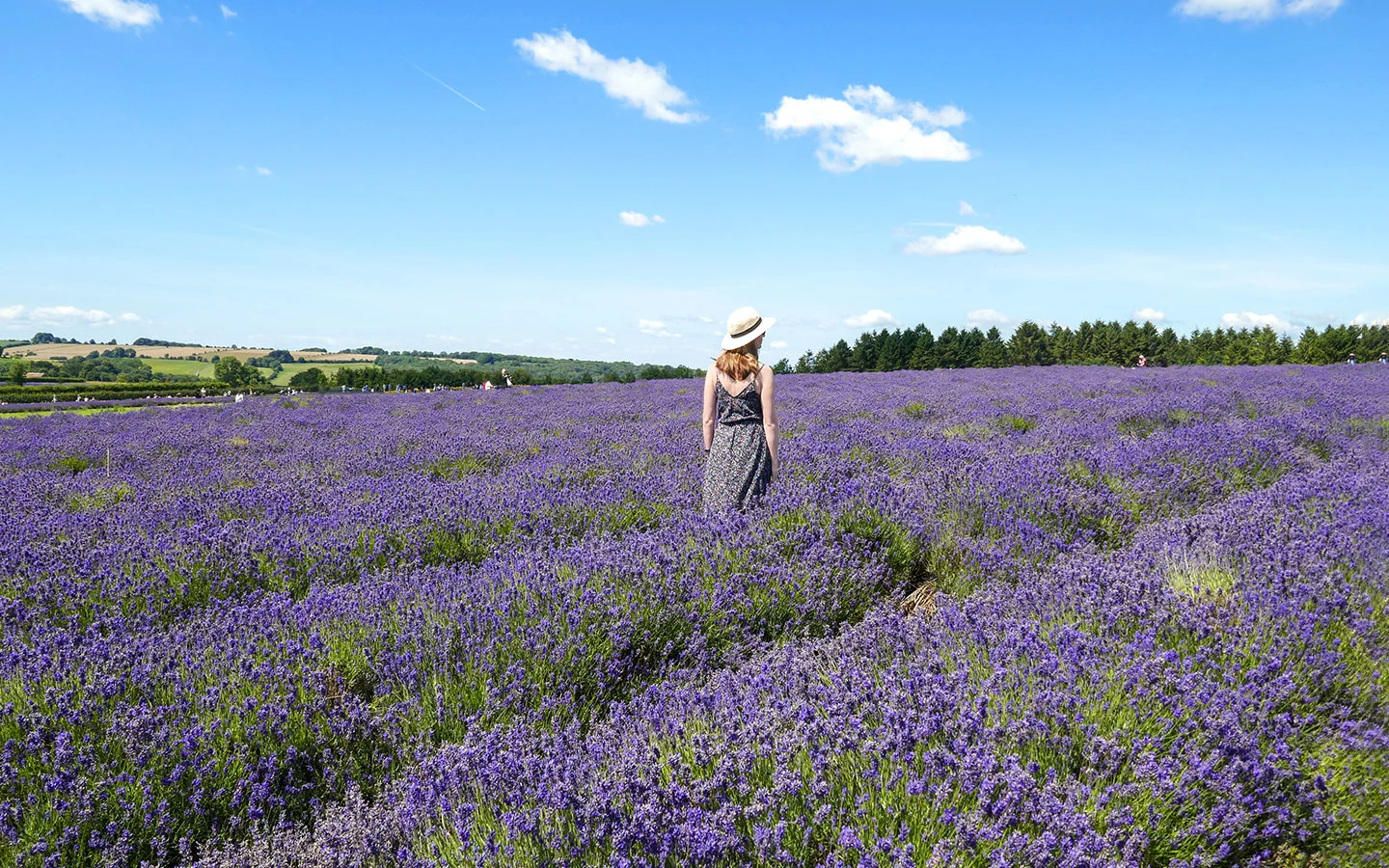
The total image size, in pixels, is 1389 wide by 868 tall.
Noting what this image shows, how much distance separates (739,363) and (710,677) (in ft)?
6.84

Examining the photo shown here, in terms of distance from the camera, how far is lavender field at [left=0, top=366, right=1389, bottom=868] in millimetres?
1618

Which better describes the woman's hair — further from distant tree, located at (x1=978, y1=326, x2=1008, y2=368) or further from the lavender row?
distant tree, located at (x1=978, y1=326, x2=1008, y2=368)

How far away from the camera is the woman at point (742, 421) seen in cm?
425

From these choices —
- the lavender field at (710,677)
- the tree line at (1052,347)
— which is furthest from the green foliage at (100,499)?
the tree line at (1052,347)

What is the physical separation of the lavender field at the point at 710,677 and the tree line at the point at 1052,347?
38069mm

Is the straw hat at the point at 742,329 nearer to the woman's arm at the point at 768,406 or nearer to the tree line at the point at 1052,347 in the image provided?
the woman's arm at the point at 768,406

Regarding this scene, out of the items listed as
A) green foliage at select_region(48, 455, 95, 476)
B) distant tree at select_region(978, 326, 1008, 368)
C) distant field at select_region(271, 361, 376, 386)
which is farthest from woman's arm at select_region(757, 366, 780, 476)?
distant field at select_region(271, 361, 376, 386)

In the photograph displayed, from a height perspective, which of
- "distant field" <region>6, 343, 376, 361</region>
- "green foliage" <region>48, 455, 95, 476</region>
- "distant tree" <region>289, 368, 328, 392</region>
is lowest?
"green foliage" <region>48, 455, 95, 476</region>

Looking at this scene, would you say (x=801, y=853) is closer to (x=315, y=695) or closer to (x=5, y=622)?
(x=315, y=695)

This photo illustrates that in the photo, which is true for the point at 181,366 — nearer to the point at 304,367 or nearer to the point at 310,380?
the point at 304,367

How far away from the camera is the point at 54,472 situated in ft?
22.4

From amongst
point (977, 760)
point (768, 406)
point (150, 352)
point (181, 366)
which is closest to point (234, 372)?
point (181, 366)

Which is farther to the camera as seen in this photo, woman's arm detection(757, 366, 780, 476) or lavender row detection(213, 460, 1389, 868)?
woman's arm detection(757, 366, 780, 476)

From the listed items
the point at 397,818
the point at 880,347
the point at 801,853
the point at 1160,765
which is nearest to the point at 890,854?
the point at 801,853
